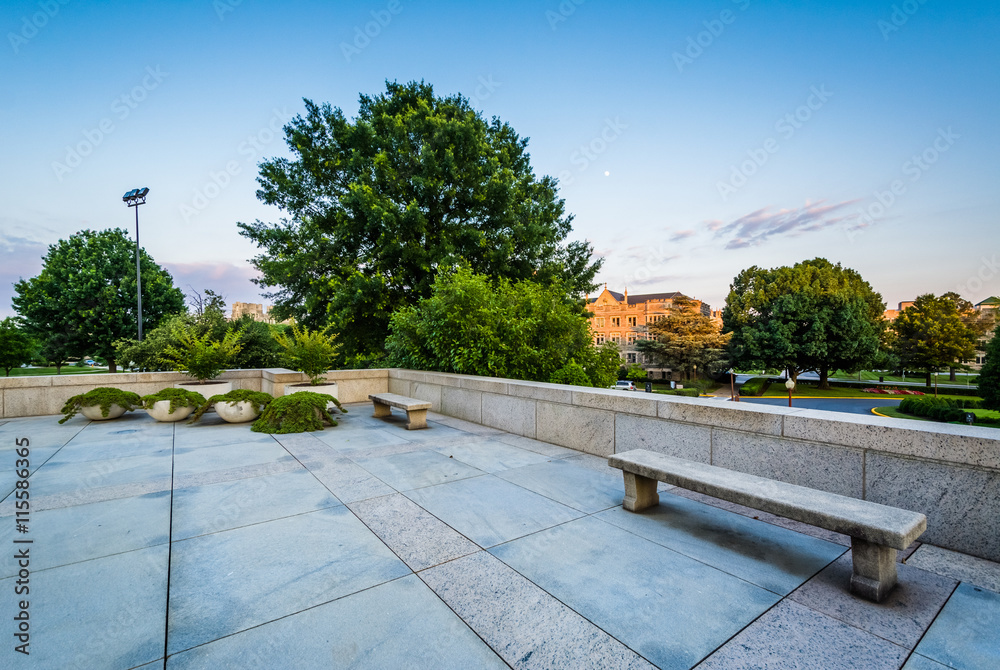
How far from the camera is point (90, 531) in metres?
3.66

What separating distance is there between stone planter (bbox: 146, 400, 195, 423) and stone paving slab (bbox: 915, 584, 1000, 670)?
34.7 feet

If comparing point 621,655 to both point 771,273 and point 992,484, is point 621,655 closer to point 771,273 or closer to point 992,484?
point 992,484

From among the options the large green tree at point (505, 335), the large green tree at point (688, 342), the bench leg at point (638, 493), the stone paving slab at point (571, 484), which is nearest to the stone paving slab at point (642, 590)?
the bench leg at point (638, 493)

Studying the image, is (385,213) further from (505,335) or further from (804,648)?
(804,648)

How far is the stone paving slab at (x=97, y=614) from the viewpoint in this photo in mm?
2160

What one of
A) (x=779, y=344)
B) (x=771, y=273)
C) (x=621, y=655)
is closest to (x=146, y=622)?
(x=621, y=655)

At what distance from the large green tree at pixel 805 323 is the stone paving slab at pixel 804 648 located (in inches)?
2013

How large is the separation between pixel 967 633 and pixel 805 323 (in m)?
53.3

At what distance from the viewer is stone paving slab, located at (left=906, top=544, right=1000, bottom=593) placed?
2.94 metres

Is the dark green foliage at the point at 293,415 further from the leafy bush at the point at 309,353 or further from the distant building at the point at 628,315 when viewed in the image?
the distant building at the point at 628,315

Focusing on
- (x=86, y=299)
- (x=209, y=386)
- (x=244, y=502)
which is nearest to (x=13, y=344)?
(x=86, y=299)

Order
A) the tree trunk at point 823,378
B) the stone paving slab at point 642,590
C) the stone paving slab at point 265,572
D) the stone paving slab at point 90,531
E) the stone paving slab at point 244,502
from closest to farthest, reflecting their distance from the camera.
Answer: the stone paving slab at point 642,590, the stone paving slab at point 265,572, the stone paving slab at point 90,531, the stone paving slab at point 244,502, the tree trunk at point 823,378

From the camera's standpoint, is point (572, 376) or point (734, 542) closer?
point (734, 542)

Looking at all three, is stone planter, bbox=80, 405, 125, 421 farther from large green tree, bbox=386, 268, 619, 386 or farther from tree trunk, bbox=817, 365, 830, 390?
tree trunk, bbox=817, 365, 830, 390
